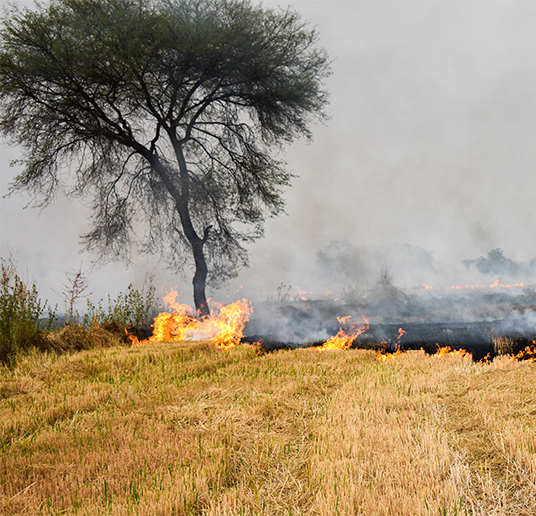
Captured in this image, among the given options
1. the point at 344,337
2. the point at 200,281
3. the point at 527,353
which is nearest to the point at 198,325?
the point at 200,281

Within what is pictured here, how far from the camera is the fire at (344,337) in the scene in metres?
9.68

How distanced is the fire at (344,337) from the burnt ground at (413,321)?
0.17 m

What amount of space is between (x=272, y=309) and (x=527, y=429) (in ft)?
39.1

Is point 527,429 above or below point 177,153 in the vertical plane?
below

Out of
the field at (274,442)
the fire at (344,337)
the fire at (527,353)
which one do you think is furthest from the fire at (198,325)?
the fire at (527,353)

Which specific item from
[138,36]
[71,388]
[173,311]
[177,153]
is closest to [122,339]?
[173,311]

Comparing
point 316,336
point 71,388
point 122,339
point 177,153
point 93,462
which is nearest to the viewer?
point 93,462

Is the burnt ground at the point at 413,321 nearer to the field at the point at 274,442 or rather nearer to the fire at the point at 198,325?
the fire at the point at 198,325

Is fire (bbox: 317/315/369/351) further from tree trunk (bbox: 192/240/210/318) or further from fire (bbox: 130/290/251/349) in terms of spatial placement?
tree trunk (bbox: 192/240/210/318)

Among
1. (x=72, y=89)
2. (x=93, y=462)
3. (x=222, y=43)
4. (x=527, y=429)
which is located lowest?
(x=93, y=462)

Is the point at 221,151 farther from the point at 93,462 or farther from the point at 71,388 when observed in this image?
the point at 93,462

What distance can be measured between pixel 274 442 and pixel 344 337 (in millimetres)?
7056

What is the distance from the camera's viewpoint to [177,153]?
14.4 metres

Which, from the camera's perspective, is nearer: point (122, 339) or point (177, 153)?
point (122, 339)
